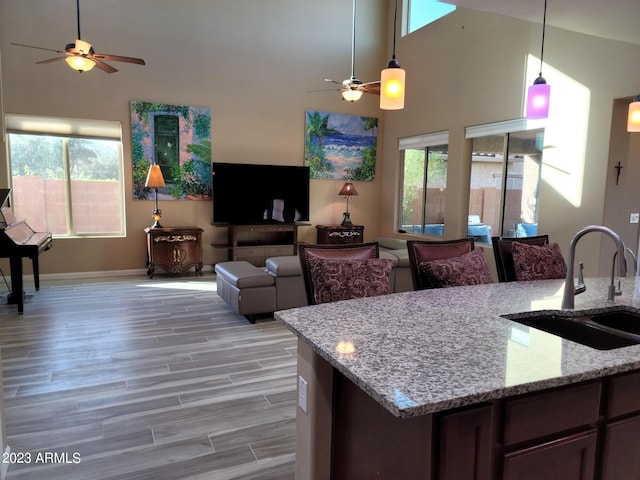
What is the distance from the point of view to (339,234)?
7.77 meters

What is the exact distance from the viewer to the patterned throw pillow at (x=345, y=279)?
7.72 ft

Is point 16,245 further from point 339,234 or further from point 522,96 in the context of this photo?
point 522,96

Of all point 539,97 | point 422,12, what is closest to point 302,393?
point 539,97

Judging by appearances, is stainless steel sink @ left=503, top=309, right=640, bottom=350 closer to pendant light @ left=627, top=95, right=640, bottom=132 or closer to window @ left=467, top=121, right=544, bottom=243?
pendant light @ left=627, top=95, right=640, bottom=132

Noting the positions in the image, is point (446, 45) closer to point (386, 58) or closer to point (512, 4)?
point (386, 58)

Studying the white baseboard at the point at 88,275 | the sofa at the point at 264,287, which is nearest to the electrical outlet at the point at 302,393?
the sofa at the point at 264,287

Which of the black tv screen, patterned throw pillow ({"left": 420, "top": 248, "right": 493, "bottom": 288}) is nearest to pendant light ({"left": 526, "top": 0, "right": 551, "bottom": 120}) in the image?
patterned throw pillow ({"left": 420, "top": 248, "right": 493, "bottom": 288})

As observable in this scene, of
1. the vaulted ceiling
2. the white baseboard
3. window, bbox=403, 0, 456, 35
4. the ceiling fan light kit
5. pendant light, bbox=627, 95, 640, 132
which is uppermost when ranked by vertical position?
window, bbox=403, 0, 456, 35

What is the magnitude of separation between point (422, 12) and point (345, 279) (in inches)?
271

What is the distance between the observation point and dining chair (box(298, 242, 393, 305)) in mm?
2357

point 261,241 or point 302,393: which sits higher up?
point 302,393

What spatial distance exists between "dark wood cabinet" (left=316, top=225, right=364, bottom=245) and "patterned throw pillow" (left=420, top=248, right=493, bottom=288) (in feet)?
16.4

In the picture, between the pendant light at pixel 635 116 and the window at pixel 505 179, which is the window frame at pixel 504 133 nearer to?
the window at pixel 505 179

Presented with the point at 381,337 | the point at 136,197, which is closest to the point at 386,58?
the point at 136,197
